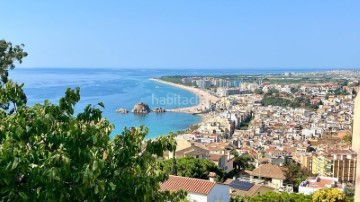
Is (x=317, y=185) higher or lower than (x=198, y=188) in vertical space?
lower

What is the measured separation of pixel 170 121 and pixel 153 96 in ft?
90.7

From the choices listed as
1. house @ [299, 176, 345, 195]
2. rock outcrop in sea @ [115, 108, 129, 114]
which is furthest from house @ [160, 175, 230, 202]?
Result: rock outcrop in sea @ [115, 108, 129, 114]

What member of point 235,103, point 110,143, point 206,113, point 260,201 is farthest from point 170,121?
point 110,143

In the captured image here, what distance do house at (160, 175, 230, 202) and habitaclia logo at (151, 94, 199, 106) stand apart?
6555 cm

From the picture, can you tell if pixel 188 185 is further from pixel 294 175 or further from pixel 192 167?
pixel 294 175

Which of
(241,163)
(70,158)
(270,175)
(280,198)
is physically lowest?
(241,163)

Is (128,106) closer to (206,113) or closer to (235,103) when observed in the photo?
(206,113)

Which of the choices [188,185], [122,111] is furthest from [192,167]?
[122,111]

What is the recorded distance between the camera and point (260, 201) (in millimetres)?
11594

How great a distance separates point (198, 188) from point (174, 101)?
71.8 m

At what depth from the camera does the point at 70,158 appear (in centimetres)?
233

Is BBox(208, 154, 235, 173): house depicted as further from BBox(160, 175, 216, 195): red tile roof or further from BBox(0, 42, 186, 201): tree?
BBox(0, 42, 186, 201): tree

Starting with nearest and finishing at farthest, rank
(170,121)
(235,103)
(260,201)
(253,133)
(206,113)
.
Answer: (260,201) → (253,133) → (170,121) → (206,113) → (235,103)

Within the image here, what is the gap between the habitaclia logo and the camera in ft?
258
